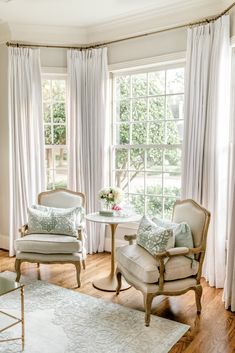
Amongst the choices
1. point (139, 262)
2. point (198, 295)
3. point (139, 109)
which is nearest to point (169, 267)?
point (139, 262)

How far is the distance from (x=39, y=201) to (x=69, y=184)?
61 cm

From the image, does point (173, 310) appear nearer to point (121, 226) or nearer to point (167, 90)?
point (121, 226)

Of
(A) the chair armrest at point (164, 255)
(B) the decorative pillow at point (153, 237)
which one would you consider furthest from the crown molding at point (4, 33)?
(A) the chair armrest at point (164, 255)

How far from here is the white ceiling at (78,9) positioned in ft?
12.4

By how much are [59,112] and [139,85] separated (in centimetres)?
122

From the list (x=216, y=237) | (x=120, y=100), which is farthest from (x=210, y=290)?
(x=120, y=100)

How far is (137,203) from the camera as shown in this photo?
459 cm

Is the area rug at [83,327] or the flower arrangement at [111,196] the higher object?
the flower arrangement at [111,196]

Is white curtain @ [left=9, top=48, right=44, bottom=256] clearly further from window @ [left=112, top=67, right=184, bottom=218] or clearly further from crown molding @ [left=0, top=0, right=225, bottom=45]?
window @ [left=112, top=67, right=184, bottom=218]

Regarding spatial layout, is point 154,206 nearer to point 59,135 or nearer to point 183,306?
point 183,306

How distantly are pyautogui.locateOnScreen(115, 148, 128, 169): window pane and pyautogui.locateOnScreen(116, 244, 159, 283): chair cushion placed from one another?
5.28 ft

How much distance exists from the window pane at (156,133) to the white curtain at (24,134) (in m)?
1.50

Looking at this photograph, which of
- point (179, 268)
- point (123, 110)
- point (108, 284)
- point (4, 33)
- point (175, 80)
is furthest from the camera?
point (123, 110)

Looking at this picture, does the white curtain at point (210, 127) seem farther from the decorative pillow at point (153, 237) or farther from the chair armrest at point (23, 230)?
the chair armrest at point (23, 230)
